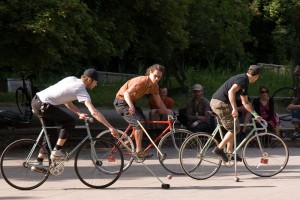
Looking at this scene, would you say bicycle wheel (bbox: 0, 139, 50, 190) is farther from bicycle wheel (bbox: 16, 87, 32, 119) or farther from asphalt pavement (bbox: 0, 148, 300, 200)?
bicycle wheel (bbox: 16, 87, 32, 119)

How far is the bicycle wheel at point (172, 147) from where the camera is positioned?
11578 mm

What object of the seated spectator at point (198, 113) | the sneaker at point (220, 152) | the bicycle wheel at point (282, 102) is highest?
the sneaker at point (220, 152)

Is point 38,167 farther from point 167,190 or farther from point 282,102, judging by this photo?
point 282,102

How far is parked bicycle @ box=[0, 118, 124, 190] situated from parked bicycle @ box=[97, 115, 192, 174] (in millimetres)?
939

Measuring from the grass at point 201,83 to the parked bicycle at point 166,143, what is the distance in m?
12.2

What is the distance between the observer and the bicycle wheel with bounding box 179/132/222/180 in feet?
36.8

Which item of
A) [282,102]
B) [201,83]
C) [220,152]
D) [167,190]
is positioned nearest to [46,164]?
[167,190]

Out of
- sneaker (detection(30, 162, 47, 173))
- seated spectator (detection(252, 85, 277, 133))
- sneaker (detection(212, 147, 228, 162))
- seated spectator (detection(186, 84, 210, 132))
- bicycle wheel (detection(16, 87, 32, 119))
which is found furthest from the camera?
bicycle wheel (detection(16, 87, 32, 119))

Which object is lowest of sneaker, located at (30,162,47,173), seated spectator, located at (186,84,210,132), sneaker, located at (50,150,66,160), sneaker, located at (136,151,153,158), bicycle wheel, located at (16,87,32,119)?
bicycle wheel, located at (16,87,32,119)

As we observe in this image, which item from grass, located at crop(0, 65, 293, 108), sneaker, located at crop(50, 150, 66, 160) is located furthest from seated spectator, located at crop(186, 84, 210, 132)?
grass, located at crop(0, 65, 293, 108)

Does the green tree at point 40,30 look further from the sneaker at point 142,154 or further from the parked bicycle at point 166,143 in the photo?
the sneaker at point 142,154

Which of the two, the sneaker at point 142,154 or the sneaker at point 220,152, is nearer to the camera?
the sneaker at point 220,152

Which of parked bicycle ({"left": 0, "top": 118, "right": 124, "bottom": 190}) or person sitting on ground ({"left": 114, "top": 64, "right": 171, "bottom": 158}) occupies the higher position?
person sitting on ground ({"left": 114, "top": 64, "right": 171, "bottom": 158})

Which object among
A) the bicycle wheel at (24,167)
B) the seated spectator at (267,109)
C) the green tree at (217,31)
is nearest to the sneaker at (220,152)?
the bicycle wheel at (24,167)
